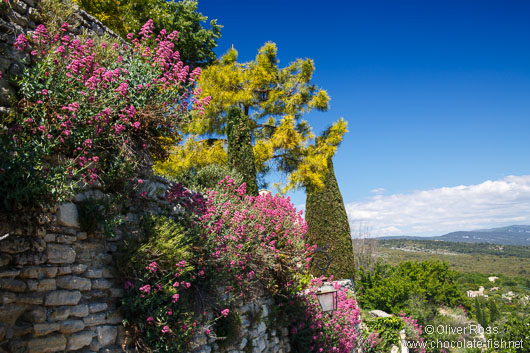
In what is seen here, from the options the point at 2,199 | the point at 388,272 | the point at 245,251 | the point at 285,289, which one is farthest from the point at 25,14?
the point at 388,272

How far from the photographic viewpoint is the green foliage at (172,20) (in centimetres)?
1087

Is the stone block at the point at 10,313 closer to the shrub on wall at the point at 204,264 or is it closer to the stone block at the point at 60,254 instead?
the stone block at the point at 60,254

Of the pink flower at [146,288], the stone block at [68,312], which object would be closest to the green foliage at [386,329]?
the pink flower at [146,288]

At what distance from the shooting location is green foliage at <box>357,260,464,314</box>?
59.5ft

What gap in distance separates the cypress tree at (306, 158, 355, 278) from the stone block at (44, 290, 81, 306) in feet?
39.7

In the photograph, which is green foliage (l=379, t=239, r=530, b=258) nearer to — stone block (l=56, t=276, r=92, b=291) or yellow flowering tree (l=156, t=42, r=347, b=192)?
yellow flowering tree (l=156, t=42, r=347, b=192)

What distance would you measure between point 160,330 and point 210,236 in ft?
4.77

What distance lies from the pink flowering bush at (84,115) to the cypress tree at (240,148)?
6062 mm

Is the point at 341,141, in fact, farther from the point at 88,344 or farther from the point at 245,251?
the point at 88,344

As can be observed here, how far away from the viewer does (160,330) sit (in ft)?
11.7

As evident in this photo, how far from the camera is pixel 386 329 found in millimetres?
13672

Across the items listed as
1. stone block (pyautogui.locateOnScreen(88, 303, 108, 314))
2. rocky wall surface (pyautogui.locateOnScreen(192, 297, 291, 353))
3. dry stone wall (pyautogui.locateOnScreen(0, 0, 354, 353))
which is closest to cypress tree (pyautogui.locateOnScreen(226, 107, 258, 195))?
rocky wall surface (pyautogui.locateOnScreen(192, 297, 291, 353))

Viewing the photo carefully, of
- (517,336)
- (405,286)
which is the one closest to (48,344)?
(517,336)

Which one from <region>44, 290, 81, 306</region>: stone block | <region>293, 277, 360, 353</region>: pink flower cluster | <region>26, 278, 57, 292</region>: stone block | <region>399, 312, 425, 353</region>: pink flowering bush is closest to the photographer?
<region>26, 278, 57, 292</region>: stone block
